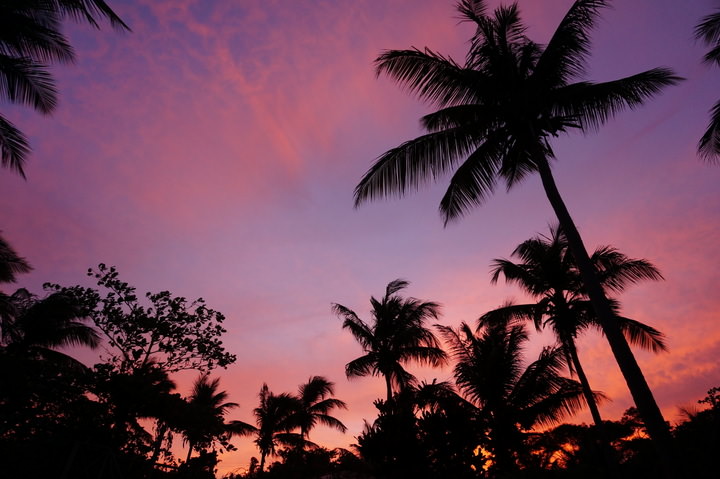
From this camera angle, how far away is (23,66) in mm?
10922

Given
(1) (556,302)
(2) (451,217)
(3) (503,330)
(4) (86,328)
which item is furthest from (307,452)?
(2) (451,217)

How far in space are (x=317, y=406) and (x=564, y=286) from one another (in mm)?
21476

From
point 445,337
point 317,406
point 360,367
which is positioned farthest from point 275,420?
point 445,337

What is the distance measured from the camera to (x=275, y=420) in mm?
30219

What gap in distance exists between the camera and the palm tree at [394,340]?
2112cm

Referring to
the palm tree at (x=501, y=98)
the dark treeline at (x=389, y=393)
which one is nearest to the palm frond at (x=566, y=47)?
the palm tree at (x=501, y=98)

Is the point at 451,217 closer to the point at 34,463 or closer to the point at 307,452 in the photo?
the point at 34,463

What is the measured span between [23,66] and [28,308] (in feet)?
45.2

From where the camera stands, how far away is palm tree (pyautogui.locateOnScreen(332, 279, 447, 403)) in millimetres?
21125

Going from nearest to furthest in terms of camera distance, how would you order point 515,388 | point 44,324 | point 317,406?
1. point 515,388
2. point 44,324
3. point 317,406

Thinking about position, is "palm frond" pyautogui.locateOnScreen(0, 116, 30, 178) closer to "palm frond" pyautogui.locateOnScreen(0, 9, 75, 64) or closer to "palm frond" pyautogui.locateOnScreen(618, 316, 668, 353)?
"palm frond" pyautogui.locateOnScreen(0, 9, 75, 64)

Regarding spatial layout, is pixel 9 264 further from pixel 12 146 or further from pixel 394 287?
pixel 394 287

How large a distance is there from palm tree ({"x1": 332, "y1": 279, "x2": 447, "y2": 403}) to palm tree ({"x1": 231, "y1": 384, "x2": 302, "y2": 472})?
37.6 feet

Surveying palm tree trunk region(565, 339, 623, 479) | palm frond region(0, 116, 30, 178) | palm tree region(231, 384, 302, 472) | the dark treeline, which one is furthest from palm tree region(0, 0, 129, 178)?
palm tree region(231, 384, 302, 472)
